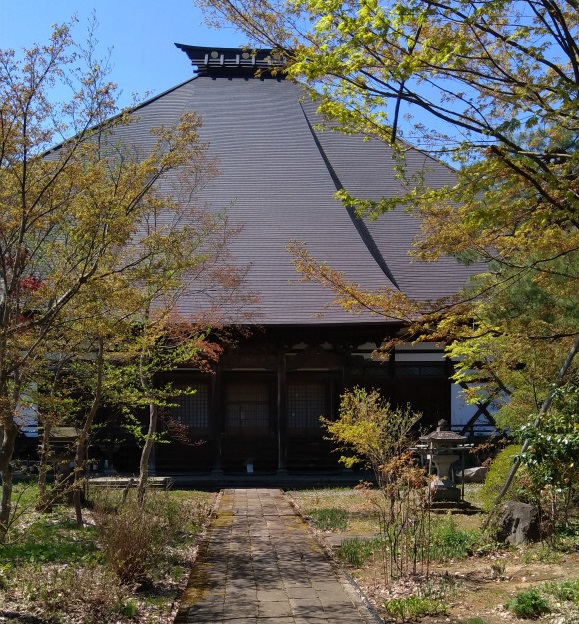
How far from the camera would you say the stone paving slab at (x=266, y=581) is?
214 inches

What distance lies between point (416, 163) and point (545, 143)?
1345cm

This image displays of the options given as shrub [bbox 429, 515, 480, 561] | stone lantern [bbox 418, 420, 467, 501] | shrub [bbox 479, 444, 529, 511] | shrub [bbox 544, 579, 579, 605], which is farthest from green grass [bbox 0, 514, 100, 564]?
stone lantern [bbox 418, 420, 467, 501]

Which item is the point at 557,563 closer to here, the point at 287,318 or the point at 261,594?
the point at 261,594

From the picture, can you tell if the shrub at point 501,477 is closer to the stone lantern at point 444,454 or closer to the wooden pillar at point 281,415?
the stone lantern at point 444,454

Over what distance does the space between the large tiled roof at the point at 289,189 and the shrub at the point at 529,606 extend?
8.95 metres

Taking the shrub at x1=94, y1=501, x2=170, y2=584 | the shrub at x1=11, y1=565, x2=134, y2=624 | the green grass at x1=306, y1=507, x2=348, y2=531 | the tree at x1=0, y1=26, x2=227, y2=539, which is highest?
the tree at x1=0, y1=26, x2=227, y2=539

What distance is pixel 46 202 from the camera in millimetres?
6344

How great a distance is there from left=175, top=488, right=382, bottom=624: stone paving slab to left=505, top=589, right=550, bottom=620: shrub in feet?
3.55

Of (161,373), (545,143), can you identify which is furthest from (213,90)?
(545,143)

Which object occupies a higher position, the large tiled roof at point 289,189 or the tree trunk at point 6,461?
the large tiled roof at point 289,189

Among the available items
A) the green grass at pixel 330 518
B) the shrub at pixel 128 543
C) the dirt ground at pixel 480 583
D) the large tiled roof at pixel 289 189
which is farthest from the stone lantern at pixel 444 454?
the shrub at pixel 128 543

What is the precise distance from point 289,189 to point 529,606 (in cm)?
1523

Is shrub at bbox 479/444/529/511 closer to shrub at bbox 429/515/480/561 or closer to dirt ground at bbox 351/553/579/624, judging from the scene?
shrub at bbox 429/515/480/561

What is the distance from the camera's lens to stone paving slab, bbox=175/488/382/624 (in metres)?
5.45
